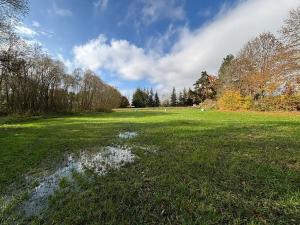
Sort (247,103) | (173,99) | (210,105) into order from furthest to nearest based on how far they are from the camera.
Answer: (173,99) < (210,105) < (247,103)

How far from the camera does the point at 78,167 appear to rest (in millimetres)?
5926

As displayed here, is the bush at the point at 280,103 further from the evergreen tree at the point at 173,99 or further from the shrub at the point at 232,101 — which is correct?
the evergreen tree at the point at 173,99

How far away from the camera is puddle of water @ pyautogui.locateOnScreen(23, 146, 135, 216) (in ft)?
12.6

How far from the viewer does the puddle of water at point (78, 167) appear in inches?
151

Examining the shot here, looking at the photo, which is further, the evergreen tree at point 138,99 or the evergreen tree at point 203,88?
the evergreen tree at point 138,99

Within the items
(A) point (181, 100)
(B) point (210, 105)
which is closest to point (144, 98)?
(A) point (181, 100)

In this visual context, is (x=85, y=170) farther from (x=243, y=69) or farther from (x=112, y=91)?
(x=112, y=91)

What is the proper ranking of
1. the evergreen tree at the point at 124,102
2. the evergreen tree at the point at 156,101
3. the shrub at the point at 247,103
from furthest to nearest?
the evergreen tree at the point at 156,101, the evergreen tree at the point at 124,102, the shrub at the point at 247,103

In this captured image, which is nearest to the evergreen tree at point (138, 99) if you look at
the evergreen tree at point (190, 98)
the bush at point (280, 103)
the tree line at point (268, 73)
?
the evergreen tree at point (190, 98)

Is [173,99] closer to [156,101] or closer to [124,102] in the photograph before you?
[156,101]

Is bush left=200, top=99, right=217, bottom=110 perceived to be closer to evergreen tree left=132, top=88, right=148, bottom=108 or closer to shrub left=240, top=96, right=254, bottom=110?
shrub left=240, top=96, right=254, bottom=110

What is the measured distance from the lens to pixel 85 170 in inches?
220

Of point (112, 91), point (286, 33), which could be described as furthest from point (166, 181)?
point (112, 91)

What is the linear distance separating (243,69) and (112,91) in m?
26.5
